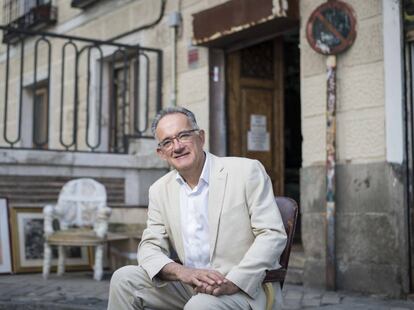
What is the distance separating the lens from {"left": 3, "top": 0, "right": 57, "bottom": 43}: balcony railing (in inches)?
397

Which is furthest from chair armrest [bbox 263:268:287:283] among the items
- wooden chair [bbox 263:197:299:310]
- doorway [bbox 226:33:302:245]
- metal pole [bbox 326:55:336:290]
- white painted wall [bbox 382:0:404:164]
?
doorway [bbox 226:33:302:245]

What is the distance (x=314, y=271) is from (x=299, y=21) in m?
2.22

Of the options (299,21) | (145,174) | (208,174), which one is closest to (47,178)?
(145,174)

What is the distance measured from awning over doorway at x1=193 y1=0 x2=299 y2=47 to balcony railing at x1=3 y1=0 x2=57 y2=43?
3.44m

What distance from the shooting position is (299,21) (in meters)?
6.34

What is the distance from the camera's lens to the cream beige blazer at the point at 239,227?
2.81 m

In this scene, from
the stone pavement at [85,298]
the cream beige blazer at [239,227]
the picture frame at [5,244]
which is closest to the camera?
the cream beige blazer at [239,227]

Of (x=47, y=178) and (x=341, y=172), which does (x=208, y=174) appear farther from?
(x=47, y=178)

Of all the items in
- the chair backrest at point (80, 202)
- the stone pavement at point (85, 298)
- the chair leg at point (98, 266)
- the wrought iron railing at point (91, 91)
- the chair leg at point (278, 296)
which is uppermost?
the wrought iron railing at point (91, 91)

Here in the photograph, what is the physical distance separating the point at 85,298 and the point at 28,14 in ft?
20.8

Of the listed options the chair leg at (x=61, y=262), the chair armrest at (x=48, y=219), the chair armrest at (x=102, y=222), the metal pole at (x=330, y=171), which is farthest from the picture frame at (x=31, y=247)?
the metal pole at (x=330, y=171)

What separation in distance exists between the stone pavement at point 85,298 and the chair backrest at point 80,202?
0.74m

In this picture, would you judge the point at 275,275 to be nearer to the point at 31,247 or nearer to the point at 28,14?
the point at 31,247

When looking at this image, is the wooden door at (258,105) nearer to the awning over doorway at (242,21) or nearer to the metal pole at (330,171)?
the awning over doorway at (242,21)
